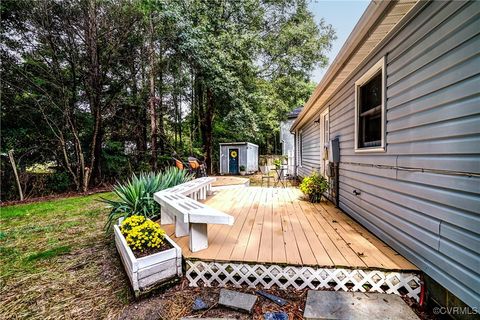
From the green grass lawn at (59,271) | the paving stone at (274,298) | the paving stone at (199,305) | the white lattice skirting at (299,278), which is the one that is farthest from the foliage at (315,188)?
the green grass lawn at (59,271)

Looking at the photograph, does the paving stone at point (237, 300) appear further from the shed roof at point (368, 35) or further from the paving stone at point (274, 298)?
the shed roof at point (368, 35)

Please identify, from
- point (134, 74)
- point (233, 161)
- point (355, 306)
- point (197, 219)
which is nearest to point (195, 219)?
point (197, 219)

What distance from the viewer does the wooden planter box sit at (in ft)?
6.65

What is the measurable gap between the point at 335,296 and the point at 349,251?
58 centimetres

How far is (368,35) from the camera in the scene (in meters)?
2.58

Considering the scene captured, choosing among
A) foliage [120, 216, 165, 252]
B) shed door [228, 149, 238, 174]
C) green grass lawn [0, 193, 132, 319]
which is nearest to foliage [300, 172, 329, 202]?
foliage [120, 216, 165, 252]

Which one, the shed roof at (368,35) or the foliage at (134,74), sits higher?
the foliage at (134,74)

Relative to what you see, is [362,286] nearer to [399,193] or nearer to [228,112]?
[399,193]

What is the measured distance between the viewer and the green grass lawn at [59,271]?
2004 mm

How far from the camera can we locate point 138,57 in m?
11.0

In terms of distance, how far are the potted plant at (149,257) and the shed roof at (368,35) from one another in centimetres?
302

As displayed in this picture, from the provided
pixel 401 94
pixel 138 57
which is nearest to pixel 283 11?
pixel 138 57

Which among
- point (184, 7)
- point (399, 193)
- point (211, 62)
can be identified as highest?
point (184, 7)

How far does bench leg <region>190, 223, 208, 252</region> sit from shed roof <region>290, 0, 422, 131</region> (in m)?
2.75
